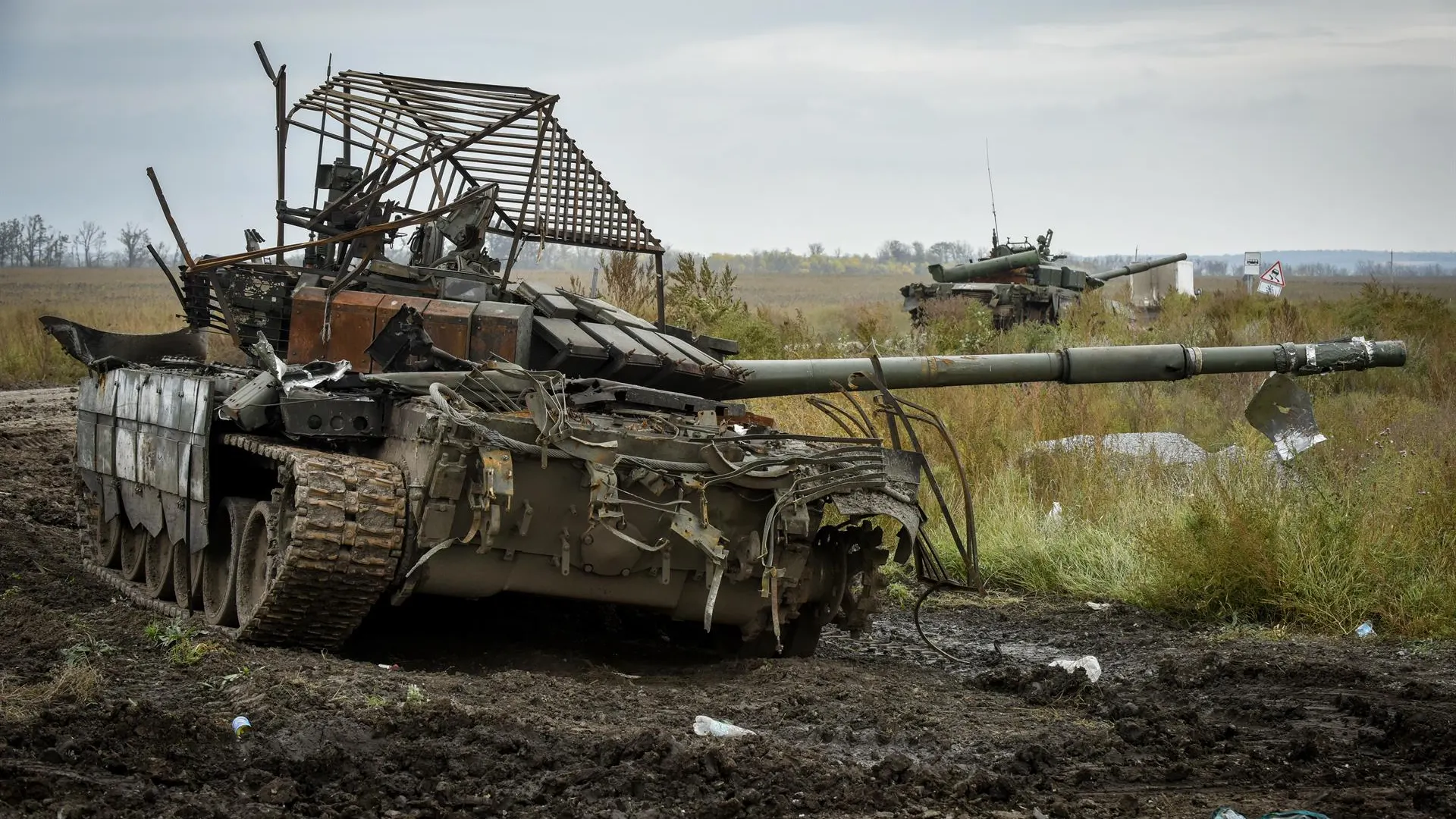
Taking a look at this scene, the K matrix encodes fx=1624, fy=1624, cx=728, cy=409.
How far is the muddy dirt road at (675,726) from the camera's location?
5156 millimetres

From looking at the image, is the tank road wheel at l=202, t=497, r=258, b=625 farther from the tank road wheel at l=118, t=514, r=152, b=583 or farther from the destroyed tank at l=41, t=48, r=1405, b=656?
the tank road wheel at l=118, t=514, r=152, b=583

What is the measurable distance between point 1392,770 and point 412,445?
13.9 ft

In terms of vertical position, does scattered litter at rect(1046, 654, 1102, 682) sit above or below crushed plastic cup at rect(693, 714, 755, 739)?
below

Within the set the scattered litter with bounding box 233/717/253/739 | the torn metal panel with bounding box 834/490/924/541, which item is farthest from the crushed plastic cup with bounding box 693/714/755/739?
the scattered litter with bounding box 233/717/253/739

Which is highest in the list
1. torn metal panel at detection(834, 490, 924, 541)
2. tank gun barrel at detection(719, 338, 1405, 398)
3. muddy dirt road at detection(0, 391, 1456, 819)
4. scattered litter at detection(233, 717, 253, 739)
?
tank gun barrel at detection(719, 338, 1405, 398)

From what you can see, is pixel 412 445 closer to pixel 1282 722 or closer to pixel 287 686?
pixel 287 686

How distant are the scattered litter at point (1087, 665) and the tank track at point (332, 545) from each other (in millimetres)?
3316

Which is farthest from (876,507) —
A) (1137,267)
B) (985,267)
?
(1137,267)

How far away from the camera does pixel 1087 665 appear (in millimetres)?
8305

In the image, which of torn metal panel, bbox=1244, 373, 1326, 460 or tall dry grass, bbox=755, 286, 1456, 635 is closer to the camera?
tall dry grass, bbox=755, 286, 1456, 635

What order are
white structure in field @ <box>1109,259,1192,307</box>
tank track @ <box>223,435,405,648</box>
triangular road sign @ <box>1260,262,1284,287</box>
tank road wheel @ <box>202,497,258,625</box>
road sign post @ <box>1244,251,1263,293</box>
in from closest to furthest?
tank track @ <box>223,435,405,648</box> < tank road wheel @ <box>202,497,258,625</box> < triangular road sign @ <box>1260,262,1284,287</box> < road sign post @ <box>1244,251,1263,293</box> < white structure in field @ <box>1109,259,1192,307</box>

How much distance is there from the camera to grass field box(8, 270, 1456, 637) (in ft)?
31.1

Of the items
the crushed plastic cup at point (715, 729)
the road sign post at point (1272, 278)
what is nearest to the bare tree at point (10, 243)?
the road sign post at point (1272, 278)

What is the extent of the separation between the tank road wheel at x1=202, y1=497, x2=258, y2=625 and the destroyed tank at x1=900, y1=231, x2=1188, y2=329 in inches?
624
